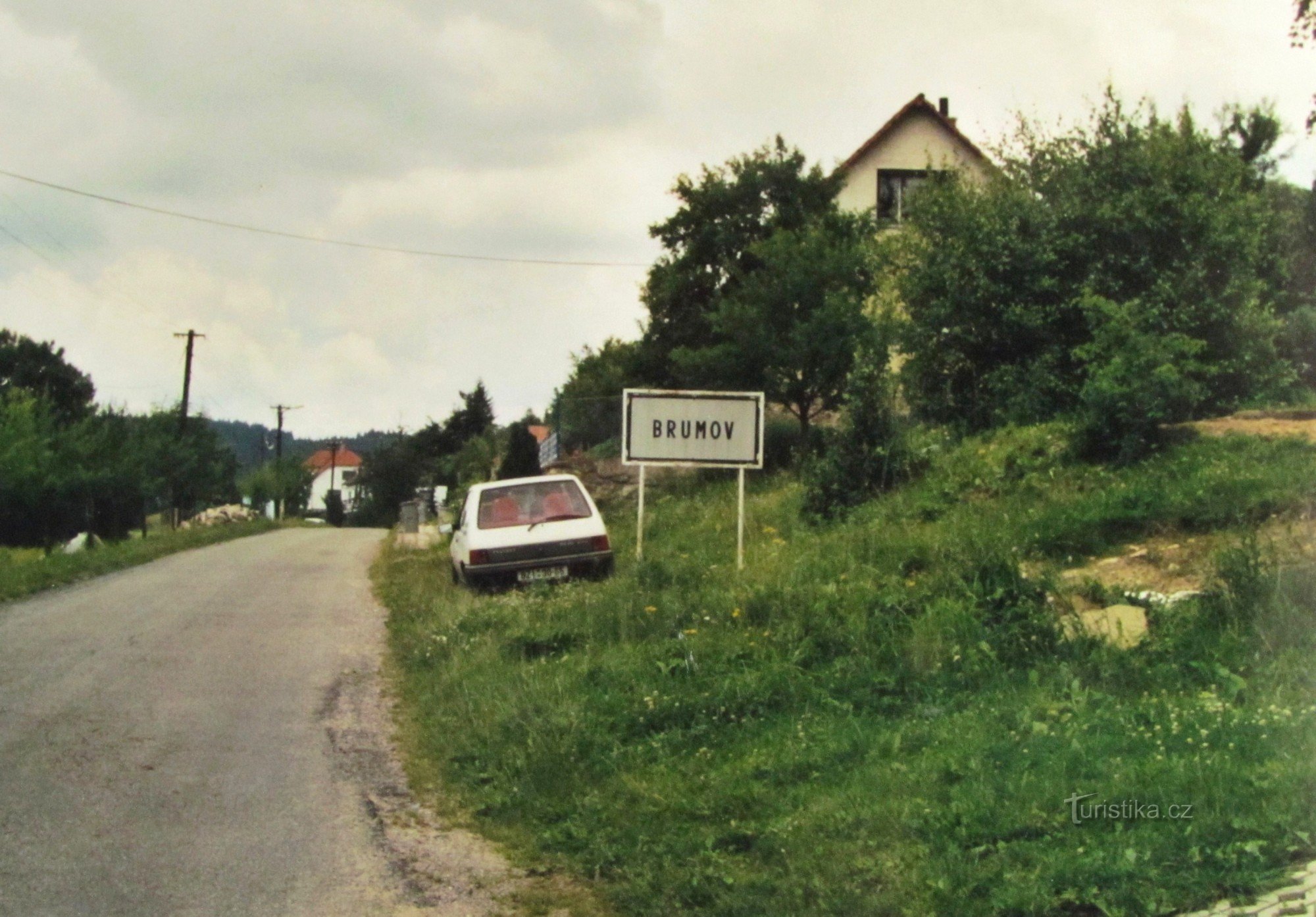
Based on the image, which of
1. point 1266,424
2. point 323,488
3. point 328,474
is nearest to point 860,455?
point 1266,424

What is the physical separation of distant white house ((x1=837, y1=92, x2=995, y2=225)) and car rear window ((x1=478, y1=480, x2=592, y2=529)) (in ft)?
81.9

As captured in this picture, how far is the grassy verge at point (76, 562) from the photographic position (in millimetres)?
18469

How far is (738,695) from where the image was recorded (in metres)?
8.16

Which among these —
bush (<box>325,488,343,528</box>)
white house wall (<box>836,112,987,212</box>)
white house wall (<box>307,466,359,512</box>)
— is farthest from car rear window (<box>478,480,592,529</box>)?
white house wall (<box>307,466,359,512</box>)

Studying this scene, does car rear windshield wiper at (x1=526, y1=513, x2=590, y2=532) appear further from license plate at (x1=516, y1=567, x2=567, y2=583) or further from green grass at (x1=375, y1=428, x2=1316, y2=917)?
green grass at (x1=375, y1=428, x2=1316, y2=917)

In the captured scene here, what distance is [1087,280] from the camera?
19.0 meters

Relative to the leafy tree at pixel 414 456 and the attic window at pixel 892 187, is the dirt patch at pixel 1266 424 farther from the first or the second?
the leafy tree at pixel 414 456

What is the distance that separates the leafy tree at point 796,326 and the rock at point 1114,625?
1667 centimetres

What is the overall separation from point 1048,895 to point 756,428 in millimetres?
9762

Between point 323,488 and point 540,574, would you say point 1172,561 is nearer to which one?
point 540,574

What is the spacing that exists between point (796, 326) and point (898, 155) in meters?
16.0

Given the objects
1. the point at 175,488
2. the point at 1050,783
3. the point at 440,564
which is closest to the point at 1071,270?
the point at 440,564

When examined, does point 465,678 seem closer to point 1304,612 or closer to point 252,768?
point 252,768

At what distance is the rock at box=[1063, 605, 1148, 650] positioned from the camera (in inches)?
329
